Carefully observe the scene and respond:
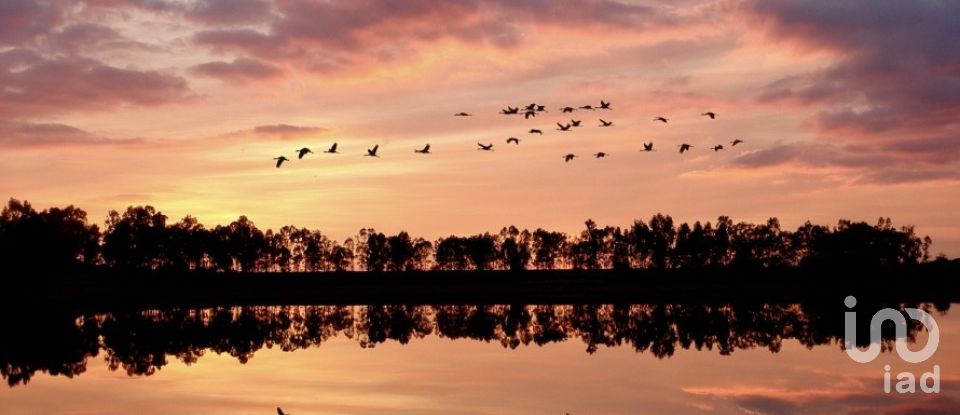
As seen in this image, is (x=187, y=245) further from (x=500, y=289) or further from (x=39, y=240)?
(x=500, y=289)

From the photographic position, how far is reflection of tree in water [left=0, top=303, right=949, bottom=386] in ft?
147

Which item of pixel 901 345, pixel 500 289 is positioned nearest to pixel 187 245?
pixel 500 289

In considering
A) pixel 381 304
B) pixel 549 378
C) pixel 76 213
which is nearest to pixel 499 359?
pixel 549 378

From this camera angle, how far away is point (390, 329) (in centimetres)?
5691

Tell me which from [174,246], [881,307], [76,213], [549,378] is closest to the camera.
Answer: [549,378]

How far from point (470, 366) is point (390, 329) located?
17.9 meters

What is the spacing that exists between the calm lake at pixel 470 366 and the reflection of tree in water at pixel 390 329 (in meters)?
0.17

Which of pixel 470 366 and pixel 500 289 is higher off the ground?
pixel 500 289

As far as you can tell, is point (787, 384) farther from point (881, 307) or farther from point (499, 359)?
point (881, 307)

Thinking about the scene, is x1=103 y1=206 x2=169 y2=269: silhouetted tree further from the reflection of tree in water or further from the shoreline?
the reflection of tree in water

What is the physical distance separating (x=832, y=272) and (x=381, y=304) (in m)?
76.7

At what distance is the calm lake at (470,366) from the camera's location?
3078 cm

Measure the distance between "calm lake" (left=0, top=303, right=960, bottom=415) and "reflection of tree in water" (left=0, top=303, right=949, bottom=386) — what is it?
17cm

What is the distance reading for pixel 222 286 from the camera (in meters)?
134
